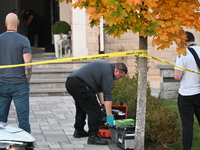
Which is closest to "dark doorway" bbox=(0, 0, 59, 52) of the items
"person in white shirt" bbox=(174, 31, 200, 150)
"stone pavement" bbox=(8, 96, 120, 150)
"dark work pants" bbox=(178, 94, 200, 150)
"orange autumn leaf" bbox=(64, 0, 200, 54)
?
"stone pavement" bbox=(8, 96, 120, 150)

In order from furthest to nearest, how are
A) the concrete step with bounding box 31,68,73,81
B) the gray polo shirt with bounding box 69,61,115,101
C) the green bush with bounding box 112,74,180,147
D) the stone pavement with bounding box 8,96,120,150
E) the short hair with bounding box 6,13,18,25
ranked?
the concrete step with bounding box 31,68,73,81, the stone pavement with bounding box 8,96,120,150, the gray polo shirt with bounding box 69,61,115,101, the green bush with bounding box 112,74,180,147, the short hair with bounding box 6,13,18,25

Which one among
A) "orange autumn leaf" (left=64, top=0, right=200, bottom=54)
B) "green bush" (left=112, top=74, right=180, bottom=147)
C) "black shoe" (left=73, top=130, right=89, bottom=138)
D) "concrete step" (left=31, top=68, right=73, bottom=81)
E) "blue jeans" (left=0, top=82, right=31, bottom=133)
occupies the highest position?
"orange autumn leaf" (left=64, top=0, right=200, bottom=54)

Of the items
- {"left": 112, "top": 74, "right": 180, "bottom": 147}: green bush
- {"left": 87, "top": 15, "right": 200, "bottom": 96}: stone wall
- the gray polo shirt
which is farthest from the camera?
{"left": 87, "top": 15, "right": 200, "bottom": 96}: stone wall

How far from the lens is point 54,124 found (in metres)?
9.29

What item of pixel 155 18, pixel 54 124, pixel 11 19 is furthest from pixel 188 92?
pixel 54 124

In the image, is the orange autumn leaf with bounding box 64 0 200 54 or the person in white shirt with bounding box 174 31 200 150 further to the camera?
the person in white shirt with bounding box 174 31 200 150

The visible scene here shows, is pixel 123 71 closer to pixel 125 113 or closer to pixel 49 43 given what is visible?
pixel 125 113

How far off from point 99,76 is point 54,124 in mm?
1939

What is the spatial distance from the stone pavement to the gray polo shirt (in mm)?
850

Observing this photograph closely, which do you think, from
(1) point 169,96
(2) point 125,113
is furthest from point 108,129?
(1) point 169,96

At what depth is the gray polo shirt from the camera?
760 cm

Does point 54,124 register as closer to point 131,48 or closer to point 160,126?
point 160,126

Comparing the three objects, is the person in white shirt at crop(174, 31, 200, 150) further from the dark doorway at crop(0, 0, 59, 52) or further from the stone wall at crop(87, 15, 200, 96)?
the dark doorway at crop(0, 0, 59, 52)

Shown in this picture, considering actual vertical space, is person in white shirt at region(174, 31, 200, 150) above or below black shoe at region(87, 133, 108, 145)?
above
